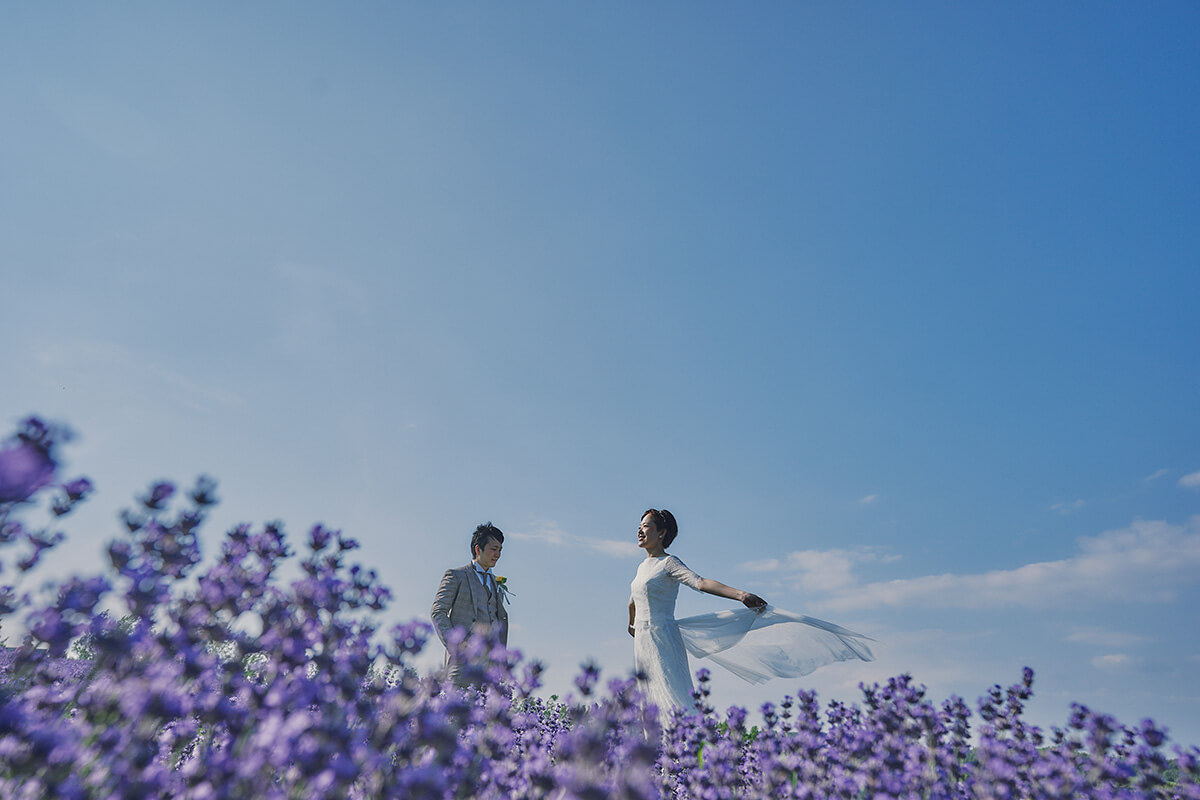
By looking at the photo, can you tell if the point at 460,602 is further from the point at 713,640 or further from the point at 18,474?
the point at 18,474

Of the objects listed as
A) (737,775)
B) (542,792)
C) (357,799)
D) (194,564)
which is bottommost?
(357,799)

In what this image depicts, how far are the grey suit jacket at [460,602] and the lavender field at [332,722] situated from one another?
1798 millimetres

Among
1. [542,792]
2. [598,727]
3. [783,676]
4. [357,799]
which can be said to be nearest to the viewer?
[598,727]

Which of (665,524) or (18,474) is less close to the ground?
(665,524)

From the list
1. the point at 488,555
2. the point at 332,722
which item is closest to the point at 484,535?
the point at 488,555

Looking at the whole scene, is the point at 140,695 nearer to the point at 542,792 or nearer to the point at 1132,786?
the point at 542,792

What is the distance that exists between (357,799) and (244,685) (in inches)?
31.4

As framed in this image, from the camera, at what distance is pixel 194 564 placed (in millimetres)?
2584

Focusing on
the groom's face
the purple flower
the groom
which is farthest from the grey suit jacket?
the purple flower

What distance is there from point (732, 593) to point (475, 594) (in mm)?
2173

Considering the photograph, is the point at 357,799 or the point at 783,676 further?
the point at 783,676

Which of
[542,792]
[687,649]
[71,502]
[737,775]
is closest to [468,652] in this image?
[542,792]

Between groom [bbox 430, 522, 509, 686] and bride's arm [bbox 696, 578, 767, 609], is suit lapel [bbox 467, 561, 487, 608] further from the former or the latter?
bride's arm [bbox 696, 578, 767, 609]

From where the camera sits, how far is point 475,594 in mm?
5520
